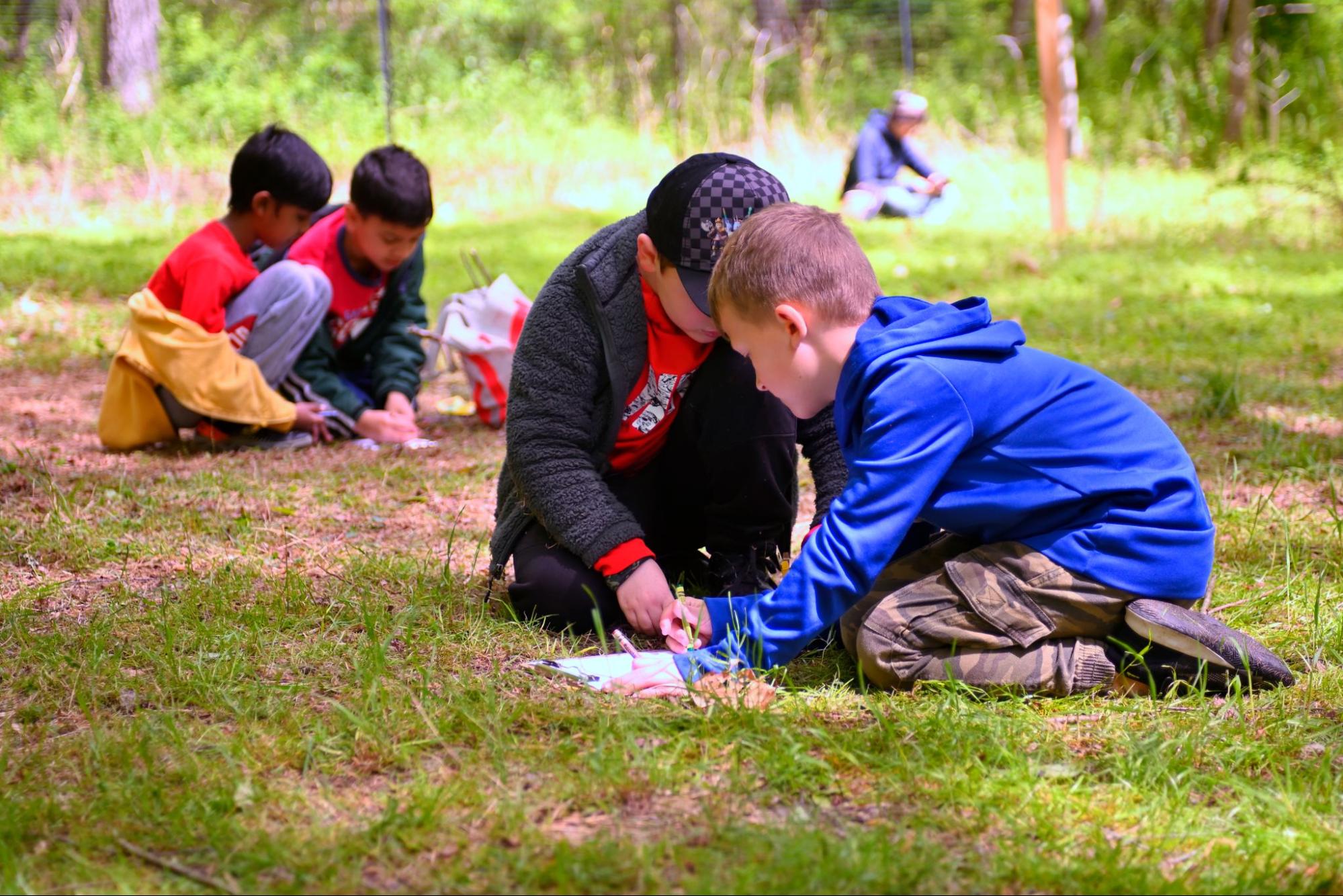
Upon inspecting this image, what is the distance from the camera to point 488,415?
4.59 metres

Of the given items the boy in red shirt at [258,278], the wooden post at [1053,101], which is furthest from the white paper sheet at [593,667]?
the wooden post at [1053,101]

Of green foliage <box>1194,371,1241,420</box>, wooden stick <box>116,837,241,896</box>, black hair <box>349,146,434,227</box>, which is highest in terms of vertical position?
black hair <box>349,146,434,227</box>

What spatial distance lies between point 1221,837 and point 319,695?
4.65 feet

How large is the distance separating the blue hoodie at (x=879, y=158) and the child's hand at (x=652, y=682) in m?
8.25

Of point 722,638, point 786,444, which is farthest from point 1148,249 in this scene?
point 722,638

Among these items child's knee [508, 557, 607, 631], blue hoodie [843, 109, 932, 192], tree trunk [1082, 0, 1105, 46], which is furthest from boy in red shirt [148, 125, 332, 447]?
tree trunk [1082, 0, 1105, 46]

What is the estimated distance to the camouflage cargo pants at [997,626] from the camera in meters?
2.13

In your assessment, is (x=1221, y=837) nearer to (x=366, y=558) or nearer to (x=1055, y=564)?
(x=1055, y=564)

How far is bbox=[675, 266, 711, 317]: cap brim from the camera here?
7.47ft

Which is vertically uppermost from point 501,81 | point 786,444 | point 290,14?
point 290,14

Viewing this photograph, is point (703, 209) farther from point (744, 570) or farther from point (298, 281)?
point (298, 281)

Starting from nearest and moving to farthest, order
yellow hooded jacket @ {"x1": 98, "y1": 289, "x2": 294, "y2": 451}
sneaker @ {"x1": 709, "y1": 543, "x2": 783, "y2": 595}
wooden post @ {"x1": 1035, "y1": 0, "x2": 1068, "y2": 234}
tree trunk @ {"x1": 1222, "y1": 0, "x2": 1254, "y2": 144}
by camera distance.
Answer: sneaker @ {"x1": 709, "y1": 543, "x2": 783, "y2": 595}
yellow hooded jacket @ {"x1": 98, "y1": 289, "x2": 294, "y2": 451}
wooden post @ {"x1": 1035, "y1": 0, "x2": 1068, "y2": 234}
tree trunk @ {"x1": 1222, "y1": 0, "x2": 1254, "y2": 144}

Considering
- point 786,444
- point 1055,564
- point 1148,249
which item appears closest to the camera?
point 1055,564

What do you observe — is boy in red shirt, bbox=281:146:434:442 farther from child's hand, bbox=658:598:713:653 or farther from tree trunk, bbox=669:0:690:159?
tree trunk, bbox=669:0:690:159
